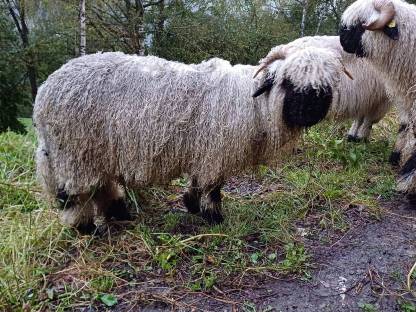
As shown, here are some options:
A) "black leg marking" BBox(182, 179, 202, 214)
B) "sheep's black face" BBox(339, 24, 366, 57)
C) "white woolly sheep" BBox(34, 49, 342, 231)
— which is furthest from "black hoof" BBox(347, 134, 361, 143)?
"black leg marking" BBox(182, 179, 202, 214)

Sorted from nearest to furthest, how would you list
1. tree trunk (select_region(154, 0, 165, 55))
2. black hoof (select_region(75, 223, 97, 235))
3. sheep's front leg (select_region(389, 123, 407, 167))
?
black hoof (select_region(75, 223, 97, 235)) < sheep's front leg (select_region(389, 123, 407, 167)) < tree trunk (select_region(154, 0, 165, 55))

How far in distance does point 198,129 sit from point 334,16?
2175cm

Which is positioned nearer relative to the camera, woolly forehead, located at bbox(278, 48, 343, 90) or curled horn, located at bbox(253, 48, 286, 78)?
woolly forehead, located at bbox(278, 48, 343, 90)

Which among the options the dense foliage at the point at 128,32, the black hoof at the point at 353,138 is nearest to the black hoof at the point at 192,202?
the black hoof at the point at 353,138

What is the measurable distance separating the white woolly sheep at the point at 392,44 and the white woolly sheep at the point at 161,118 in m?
1.38

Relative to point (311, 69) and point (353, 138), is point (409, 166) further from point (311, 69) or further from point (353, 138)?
point (353, 138)

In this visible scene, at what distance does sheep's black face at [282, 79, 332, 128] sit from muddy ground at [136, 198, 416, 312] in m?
1.10

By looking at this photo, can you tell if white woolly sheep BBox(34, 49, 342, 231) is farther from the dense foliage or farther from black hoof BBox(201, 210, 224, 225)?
the dense foliage

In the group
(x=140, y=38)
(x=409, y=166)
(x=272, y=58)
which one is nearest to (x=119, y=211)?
(x=272, y=58)

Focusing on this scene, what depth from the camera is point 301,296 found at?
274cm

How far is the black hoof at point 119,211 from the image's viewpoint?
140 inches

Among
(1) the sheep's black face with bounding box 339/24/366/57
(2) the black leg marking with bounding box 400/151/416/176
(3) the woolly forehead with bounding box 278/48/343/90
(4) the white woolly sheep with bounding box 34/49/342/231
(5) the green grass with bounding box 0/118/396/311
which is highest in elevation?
(1) the sheep's black face with bounding box 339/24/366/57

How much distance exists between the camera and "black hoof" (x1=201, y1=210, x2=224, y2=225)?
344 cm

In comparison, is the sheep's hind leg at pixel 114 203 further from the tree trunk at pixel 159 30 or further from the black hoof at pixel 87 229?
the tree trunk at pixel 159 30
